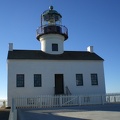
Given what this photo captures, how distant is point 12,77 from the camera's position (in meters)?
20.7

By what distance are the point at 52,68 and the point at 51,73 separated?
19.1 inches

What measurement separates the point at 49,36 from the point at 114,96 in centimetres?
873

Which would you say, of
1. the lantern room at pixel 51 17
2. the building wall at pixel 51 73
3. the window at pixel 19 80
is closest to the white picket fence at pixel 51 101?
the building wall at pixel 51 73

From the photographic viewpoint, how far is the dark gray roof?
21.7m

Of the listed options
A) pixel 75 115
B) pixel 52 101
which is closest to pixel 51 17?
pixel 52 101

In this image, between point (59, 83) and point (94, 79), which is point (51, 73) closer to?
point (59, 83)

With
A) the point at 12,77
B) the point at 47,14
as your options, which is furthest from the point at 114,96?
the point at 47,14

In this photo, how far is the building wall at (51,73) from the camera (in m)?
20.8

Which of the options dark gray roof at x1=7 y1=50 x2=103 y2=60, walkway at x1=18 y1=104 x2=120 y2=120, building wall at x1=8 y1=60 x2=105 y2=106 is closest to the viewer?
walkway at x1=18 y1=104 x2=120 y2=120

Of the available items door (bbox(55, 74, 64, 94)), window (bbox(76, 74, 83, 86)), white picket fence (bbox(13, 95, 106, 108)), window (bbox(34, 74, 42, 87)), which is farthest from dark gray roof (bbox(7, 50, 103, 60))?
white picket fence (bbox(13, 95, 106, 108))

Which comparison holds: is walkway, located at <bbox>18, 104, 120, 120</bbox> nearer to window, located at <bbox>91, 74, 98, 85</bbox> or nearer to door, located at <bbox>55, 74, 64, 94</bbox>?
door, located at <bbox>55, 74, 64, 94</bbox>

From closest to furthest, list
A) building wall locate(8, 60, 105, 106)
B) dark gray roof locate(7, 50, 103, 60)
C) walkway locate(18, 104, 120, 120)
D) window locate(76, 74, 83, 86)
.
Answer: walkway locate(18, 104, 120, 120), building wall locate(8, 60, 105, 106), dark gray roof locate(7, 50, 103, 60), window locate(76, 74, 83, 86)

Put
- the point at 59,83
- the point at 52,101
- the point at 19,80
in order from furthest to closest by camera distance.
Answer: the point at 59,83 → the point at 19,80 → the point at 52,101

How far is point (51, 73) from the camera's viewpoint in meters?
21.7
